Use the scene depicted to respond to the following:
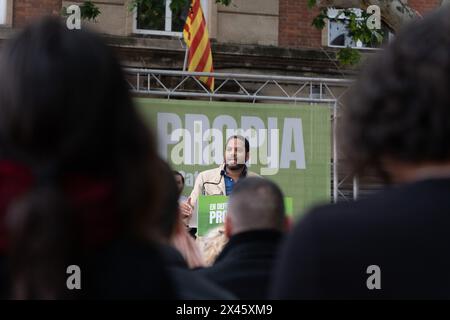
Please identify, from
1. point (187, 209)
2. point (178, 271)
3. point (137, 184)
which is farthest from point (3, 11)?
point (137, 184)

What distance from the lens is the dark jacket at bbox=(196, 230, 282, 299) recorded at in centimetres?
270

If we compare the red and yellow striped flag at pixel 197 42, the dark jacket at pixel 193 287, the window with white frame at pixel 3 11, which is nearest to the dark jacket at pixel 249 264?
the dark jacket at pixel 193 287

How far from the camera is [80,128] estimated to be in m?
1.53

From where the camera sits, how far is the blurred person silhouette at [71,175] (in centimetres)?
150

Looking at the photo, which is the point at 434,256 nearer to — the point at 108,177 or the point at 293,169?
the point at 108,177

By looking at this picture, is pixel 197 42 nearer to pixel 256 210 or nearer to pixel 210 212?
pixel 210 212

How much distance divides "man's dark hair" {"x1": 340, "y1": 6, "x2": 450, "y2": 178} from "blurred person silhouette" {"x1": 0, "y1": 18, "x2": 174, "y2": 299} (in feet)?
1.55

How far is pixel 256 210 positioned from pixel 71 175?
1.26 meters

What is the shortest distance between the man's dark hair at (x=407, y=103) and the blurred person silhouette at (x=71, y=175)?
18.6 inches

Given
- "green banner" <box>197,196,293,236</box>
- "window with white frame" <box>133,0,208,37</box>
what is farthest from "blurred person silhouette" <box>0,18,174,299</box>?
"window with white frame" <box>133,0,208,37</box>

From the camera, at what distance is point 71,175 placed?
153cm

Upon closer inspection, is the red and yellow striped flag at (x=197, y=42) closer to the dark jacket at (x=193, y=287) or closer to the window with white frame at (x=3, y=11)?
the window with white frame at (x=3, y=11)

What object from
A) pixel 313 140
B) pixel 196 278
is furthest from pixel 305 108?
pixel 196 278
